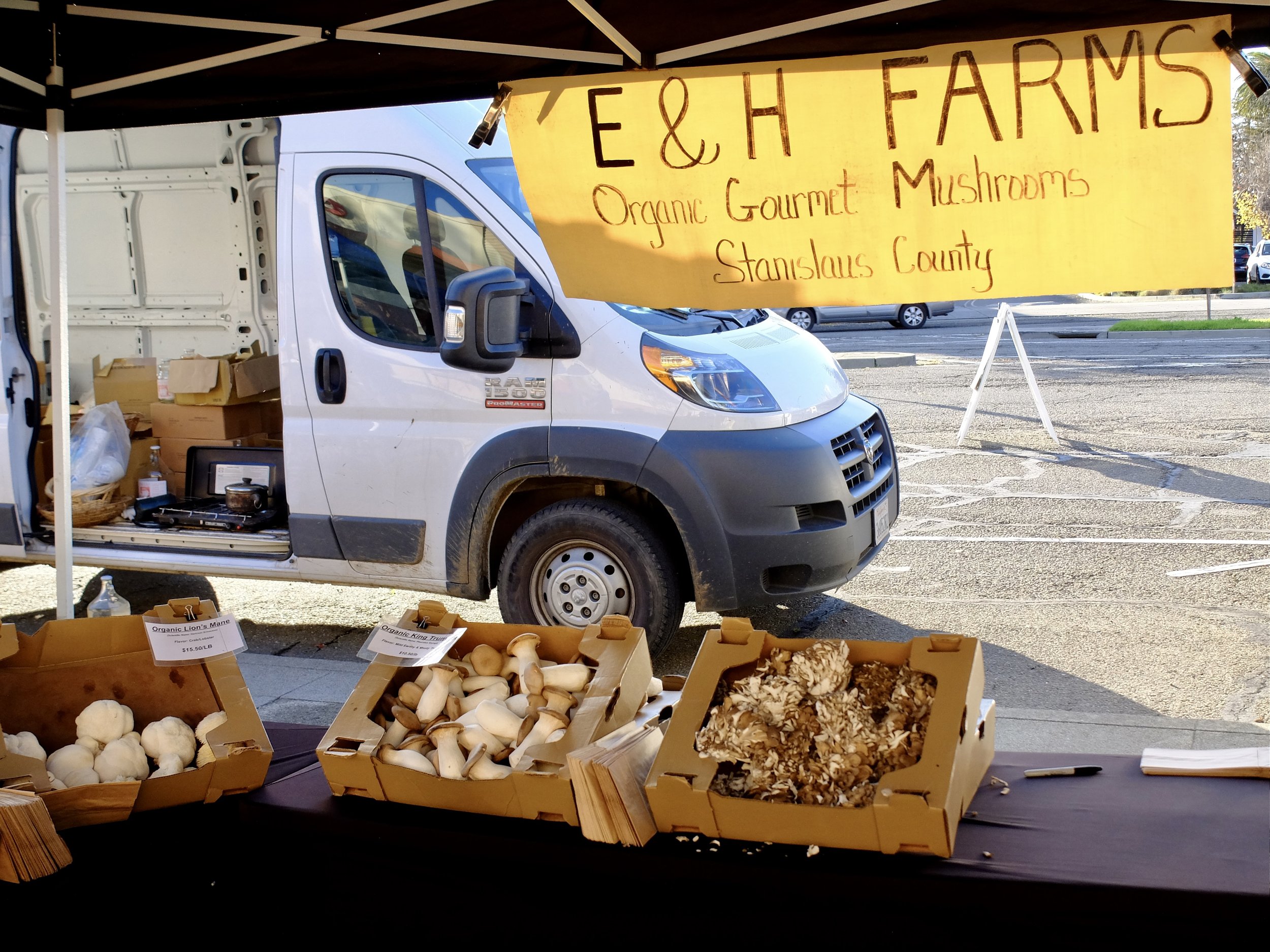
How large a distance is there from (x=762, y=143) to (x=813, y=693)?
138 cm

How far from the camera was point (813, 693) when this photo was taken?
2.26 metres

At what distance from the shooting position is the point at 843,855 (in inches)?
81.0

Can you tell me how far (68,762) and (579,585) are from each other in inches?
114

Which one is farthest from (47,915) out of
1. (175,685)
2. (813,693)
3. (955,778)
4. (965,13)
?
(965,13)

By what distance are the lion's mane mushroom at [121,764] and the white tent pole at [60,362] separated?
33.8 inches

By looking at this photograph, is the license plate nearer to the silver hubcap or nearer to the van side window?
the silver hubcap

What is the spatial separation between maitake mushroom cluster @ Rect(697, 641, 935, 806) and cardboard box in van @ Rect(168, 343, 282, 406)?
4647mm

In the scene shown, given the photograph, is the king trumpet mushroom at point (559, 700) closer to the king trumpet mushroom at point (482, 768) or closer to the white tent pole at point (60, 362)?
the king trumpet mushroom at point (482, 768)

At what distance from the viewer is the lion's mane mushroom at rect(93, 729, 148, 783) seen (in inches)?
99.3

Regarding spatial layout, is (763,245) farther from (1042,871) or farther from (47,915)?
(47,915)

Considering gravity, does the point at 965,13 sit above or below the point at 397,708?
above

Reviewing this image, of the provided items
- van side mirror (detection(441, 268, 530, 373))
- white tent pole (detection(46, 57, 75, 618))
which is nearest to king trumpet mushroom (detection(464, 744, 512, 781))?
white tent pole (detection(46, 57, 75, 618))

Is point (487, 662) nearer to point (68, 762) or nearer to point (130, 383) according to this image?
point (68, 762)

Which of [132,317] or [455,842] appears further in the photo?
[132,317]
